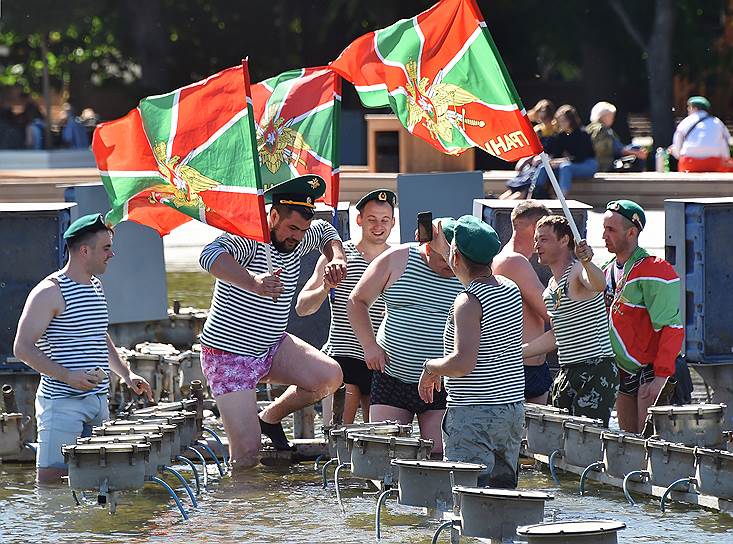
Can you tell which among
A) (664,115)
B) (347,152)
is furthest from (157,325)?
(664,115)

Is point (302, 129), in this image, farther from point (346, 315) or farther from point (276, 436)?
point (276, 436)

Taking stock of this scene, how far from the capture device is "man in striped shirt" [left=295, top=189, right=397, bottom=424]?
28.5ft

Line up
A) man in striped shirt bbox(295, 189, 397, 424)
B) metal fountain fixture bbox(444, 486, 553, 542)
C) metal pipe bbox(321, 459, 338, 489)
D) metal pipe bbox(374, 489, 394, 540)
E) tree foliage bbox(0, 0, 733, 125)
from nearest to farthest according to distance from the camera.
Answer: metal fountain fixture bbox(444, 486, 553, 542)
metal pipe bbox(374, 489, 394, 540)
metal pipe bbox(321, 459, 338, 489)
man in striped shirt bbox(295, 189, 397, 424)
tree foliage bbox(0, 0, 733, 125)

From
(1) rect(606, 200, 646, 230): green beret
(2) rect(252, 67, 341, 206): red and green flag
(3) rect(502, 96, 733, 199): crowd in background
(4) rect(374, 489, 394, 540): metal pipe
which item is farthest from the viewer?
Answer: (3) rect(502, 96, 733, 199): crowd in background

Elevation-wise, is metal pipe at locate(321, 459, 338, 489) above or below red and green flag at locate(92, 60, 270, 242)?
below

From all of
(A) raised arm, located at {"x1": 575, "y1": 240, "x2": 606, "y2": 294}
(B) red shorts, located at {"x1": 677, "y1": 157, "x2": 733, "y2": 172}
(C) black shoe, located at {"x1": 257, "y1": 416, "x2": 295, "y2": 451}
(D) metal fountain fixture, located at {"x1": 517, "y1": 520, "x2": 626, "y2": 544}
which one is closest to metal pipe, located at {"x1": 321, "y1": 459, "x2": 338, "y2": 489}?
(C) black shoe, located at {"x1": 257, "y1": 416, "x2": 295, "y2": 451}

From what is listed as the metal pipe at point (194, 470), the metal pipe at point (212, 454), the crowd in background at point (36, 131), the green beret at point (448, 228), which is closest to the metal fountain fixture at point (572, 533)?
the green beret at point (448, 228)

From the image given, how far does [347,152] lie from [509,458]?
77.0 feet

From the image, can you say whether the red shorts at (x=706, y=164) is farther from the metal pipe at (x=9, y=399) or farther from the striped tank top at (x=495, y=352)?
the striped tank top at (x=495, y=352)

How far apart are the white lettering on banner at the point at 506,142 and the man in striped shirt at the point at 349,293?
606 millimetres

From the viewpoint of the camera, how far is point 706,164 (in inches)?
798

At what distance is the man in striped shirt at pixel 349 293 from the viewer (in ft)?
28.5

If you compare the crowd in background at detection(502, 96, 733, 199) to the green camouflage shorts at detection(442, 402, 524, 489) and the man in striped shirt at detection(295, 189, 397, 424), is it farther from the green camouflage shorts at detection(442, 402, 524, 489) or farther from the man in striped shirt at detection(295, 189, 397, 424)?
the green camouflage shorts at detection(442, 402, 524, 489)

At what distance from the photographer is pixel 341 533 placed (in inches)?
277
